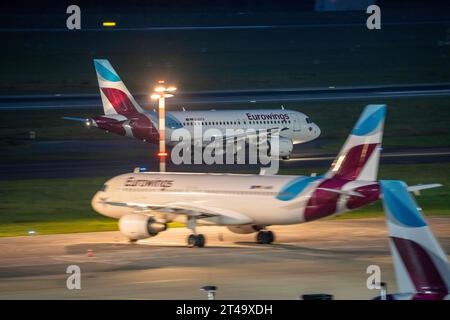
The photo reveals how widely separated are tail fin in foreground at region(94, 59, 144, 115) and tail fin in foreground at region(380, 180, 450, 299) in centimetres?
5921

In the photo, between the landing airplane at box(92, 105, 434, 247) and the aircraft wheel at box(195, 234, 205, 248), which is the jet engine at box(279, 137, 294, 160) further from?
the aircraft wheel at box(195, 234, 205, 248)

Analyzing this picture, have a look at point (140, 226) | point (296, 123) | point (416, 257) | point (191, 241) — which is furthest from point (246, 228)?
point (296, 123)

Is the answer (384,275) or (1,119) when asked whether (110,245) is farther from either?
(1,119)

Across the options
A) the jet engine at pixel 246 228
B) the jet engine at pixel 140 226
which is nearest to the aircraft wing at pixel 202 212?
the jet engine at pixel 140 226

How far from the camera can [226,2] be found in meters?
155

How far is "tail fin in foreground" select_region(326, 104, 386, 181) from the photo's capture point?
43.8m

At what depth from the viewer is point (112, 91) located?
77750mm

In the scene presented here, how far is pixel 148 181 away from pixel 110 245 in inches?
152

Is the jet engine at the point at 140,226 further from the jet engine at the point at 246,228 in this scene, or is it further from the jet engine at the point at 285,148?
the jet engine at the point at 285,148

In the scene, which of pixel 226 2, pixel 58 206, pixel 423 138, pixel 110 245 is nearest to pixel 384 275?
pixel 110 245

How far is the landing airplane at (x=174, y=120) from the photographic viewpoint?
256ft

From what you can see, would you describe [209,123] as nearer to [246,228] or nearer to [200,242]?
[246,228]

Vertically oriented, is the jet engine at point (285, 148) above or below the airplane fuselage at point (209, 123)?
below

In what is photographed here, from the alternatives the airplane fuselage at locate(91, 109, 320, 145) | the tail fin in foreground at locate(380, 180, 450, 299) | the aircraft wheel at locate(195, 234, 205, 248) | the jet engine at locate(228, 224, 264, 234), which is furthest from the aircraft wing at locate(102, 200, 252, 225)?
the airplane fuselage at locate(91, 109, 320, 145)
